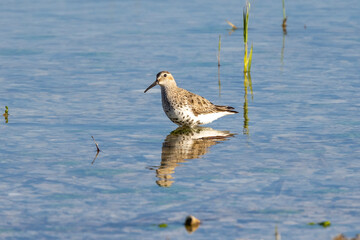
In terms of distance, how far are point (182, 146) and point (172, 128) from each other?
4.44ft

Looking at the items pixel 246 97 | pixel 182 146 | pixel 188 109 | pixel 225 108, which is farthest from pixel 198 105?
pixel 246 97

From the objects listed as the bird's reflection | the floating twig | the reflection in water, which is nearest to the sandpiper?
the bird's reflection

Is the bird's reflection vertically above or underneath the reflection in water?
underneath

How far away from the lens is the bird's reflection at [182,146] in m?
10.5

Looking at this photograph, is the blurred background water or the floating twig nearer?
the floating twig

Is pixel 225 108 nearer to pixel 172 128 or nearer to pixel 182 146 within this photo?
pixel 172 128

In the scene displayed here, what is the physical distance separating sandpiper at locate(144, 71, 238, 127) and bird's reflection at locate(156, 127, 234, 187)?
8.0 inches

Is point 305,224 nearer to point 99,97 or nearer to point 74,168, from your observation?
point 74,168

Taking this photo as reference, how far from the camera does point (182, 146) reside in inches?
476

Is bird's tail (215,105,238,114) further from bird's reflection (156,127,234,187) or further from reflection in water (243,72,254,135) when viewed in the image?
bird's reflection (156,127,234,187)

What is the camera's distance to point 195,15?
941 inches

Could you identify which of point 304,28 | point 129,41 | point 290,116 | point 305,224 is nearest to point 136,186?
point 305,224

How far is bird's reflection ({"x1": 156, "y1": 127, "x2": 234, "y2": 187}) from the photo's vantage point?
34.3 ft

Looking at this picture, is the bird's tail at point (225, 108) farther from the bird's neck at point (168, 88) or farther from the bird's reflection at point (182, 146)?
the bird's neck at point (168, 88)
